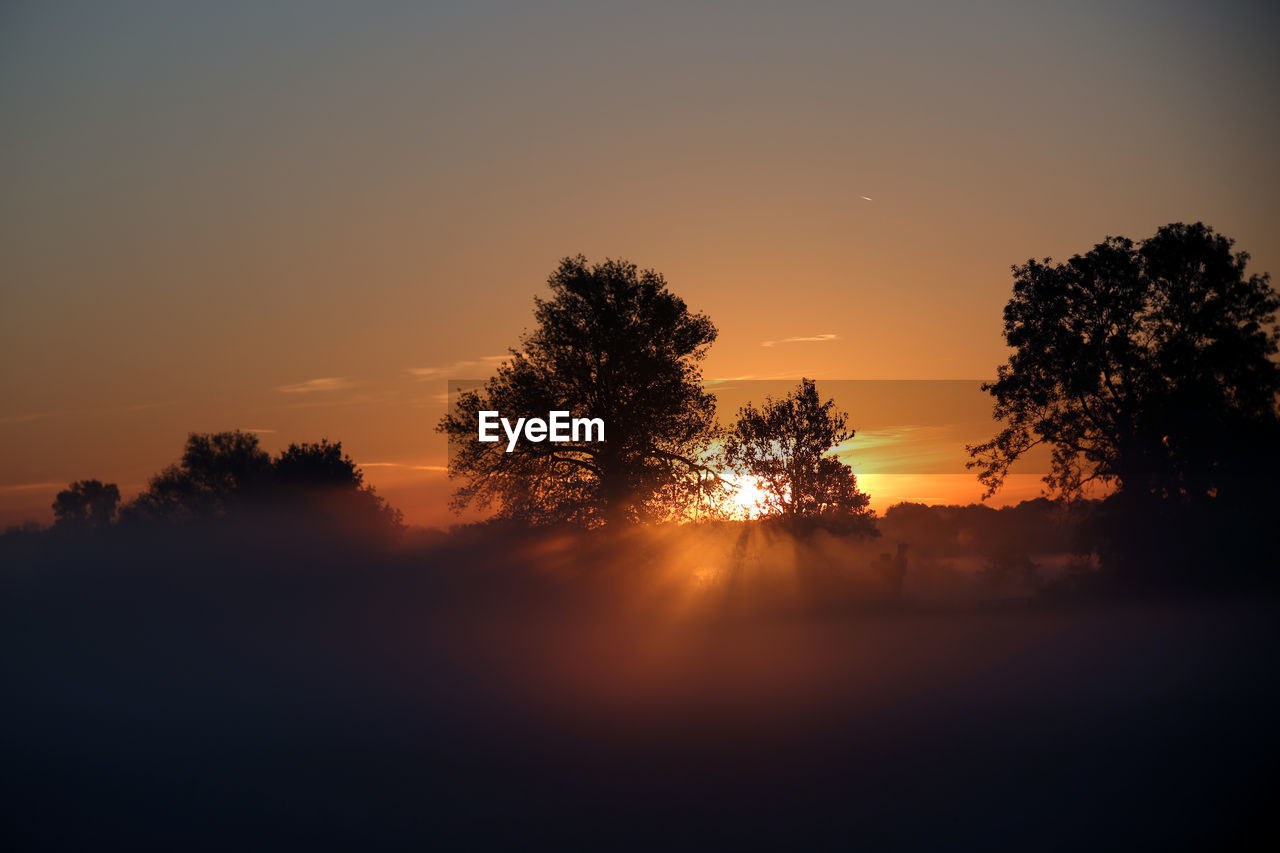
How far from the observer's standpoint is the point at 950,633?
36.1 metres

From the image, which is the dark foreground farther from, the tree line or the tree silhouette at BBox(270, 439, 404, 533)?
the tree silhouette at BBox(270, 439, 404, 533)

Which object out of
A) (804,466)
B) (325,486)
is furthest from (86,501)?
(804,466)

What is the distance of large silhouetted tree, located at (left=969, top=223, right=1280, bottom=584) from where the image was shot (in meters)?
42.3

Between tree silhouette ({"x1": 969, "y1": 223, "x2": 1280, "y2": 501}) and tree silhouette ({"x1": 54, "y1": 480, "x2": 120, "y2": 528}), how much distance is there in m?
147

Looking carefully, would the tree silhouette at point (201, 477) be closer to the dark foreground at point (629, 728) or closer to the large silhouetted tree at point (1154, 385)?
the dark foreground at point (629, 728)

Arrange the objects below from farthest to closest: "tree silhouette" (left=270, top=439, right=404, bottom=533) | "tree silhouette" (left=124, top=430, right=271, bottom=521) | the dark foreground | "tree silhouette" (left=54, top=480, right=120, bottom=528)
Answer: "tree silhouette" (left=54, top=480, right=120, bottom=528), "tree silhouette" (left=124, top=430, right=271, bottom=521), "tree silhouette" (left=270, top=439, right=404, bottom=533), the dark foreground

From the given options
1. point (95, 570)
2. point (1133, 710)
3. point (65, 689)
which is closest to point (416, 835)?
point (1133, 710)

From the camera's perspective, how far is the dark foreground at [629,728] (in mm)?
16266

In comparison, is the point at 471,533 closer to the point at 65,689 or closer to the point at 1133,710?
the point at 65,689

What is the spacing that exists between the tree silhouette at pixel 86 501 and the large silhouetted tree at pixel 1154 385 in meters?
148

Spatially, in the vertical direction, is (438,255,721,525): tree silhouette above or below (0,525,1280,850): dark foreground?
above

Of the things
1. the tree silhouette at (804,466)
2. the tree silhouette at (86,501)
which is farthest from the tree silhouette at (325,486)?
the tree silhouette at (86,501)
